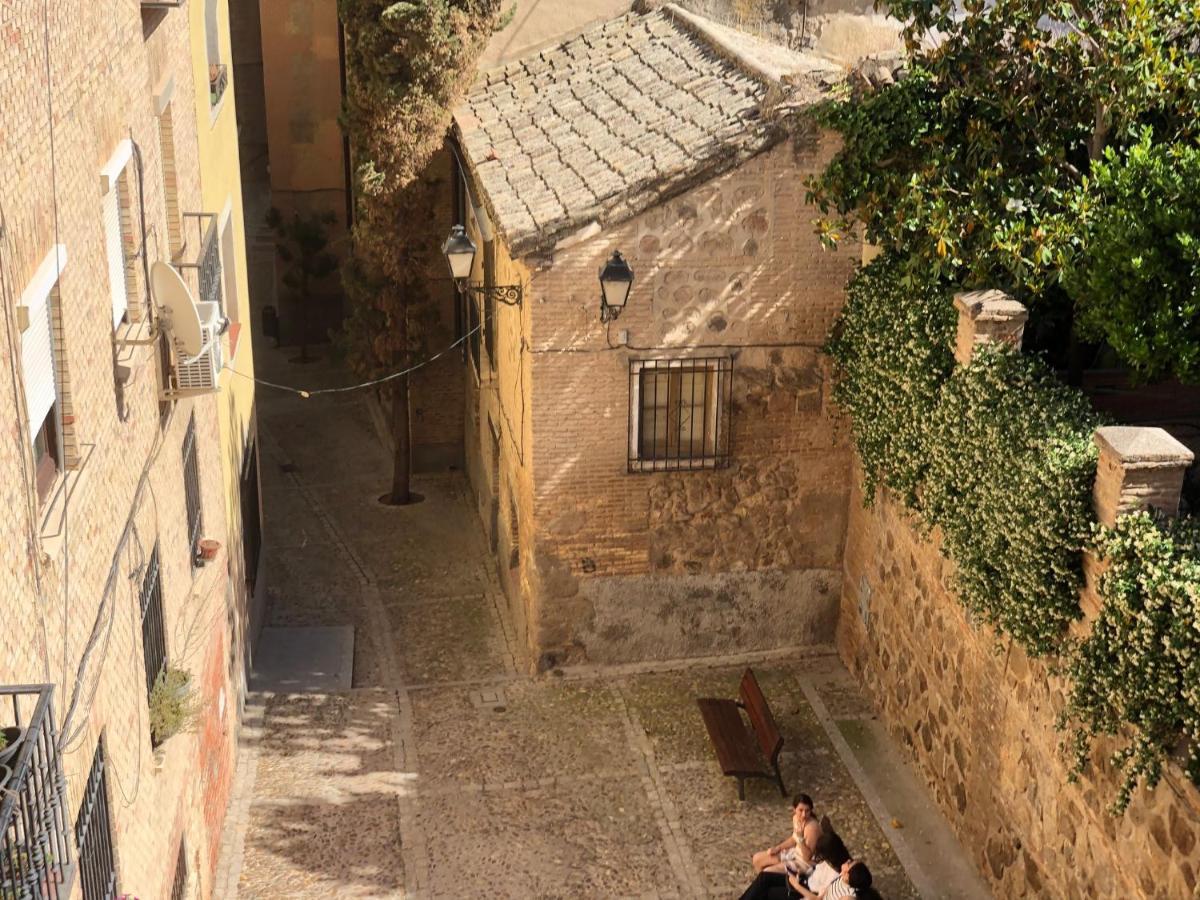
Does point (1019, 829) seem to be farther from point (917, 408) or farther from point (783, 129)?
point (783, 129)

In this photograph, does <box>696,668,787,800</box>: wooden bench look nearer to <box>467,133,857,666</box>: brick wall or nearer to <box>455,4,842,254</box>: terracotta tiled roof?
<box>467,133,857,666</box>: brick wall

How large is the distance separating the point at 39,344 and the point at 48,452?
1.98ft

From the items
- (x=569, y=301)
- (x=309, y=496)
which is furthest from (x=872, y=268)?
(x=309, y=496)

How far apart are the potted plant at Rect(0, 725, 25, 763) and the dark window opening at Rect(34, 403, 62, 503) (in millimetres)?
1494

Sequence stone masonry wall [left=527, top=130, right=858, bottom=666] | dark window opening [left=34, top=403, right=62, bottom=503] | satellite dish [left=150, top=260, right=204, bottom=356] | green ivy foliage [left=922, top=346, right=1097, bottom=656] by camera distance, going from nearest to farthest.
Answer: dark window opening [left=34, top=403, right=62, bottom=503] → satellite dish [left=150, top=260, right=204, bottom=356] → green ivy foliage [left=922, top=346, right=1097, bottom=656] → stone masonry wall [left=527, top=130, right=858, bottom=666]

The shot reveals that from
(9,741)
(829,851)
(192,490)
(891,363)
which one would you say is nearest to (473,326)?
(891,363)

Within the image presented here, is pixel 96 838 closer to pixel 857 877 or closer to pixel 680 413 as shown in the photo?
pixel 857 877

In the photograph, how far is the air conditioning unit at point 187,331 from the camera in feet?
31.6

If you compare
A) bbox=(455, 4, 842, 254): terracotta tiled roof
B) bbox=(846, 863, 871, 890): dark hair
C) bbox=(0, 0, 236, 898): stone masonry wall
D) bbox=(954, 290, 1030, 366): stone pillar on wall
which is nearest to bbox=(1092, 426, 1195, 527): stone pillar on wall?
bbox=(954, 290, 1030, 366): stone pillar on wall

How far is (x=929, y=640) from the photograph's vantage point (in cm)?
1307

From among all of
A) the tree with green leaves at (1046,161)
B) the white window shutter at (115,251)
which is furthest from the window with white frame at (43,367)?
the tree with green leaves at (1046,161)

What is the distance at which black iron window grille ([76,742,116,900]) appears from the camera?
7.10 m

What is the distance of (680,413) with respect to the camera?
1426 centimetres

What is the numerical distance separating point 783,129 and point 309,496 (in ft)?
30.0
